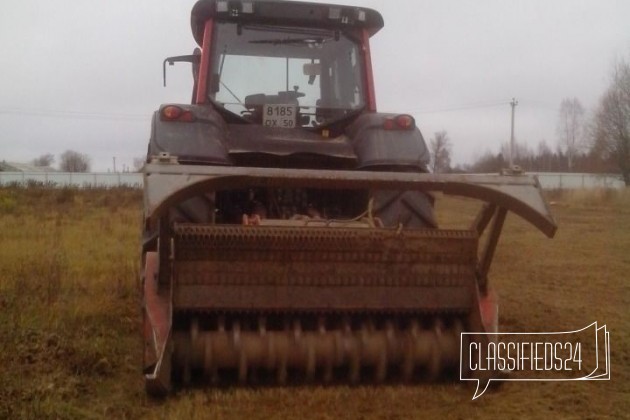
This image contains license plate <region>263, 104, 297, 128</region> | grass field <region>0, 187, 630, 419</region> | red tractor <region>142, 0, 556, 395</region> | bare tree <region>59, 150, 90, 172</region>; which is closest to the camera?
grass field <region>0, 187, 630, 419</region>

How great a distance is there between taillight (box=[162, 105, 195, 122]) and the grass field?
1458 millimetres

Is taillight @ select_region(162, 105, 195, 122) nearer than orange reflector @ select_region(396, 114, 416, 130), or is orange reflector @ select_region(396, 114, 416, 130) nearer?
taillight @ select_region(162, 105, 195, 122)

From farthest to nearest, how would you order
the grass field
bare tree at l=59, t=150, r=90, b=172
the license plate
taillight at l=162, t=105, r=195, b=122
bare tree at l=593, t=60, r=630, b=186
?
1. bare tree at l=59, t=150, r=90, b=172
2. bare tree at l=593, t=60, r=630, b=186
3. the license plate
4. taillight at l=162, t=105, r=195, b=122
5. the grass field

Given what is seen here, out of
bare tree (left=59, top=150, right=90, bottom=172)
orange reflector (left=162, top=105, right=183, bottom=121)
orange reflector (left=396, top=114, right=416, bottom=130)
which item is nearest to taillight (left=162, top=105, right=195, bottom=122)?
orange reflector (left=162, top=105, right=183, bottom=121)

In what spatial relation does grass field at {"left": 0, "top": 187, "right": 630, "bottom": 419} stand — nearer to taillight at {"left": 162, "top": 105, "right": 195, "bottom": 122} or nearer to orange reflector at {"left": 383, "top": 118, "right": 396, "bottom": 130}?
taillight at {"left": 162, "top": 105, "right": 195, "bottom": 122}

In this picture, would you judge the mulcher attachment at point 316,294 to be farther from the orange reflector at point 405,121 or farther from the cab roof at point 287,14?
the cab roof at point 287,14

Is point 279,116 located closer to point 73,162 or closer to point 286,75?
point 286,75

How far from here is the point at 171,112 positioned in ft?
15.4

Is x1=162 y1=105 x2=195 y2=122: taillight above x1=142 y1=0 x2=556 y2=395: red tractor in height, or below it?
above

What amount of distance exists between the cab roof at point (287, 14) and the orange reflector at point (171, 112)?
1095 mm

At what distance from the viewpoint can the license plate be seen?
5324 mm

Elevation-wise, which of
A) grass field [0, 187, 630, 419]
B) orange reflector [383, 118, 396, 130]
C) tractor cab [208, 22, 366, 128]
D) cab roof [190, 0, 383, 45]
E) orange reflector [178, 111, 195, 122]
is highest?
cab roof [190, 0, 383, 45]

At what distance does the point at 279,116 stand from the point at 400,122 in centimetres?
87

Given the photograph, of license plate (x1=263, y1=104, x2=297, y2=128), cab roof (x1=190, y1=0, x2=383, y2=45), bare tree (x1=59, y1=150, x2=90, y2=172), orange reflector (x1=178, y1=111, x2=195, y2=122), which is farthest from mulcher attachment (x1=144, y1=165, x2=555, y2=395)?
bare tree (x1=59, y1=150, x2=90, y2=172)
